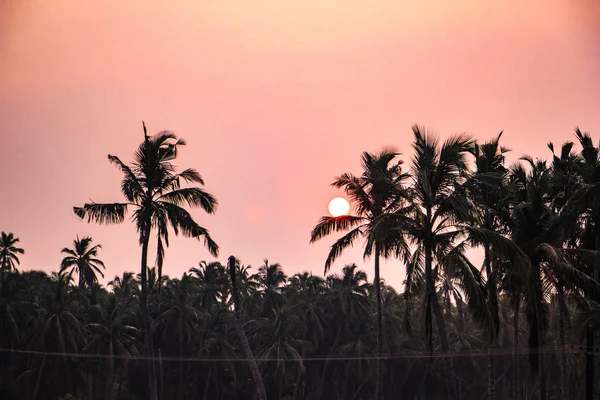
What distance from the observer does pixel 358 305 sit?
8369 centimetres

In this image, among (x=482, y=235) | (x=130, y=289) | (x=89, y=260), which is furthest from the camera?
(x=130, y=289)

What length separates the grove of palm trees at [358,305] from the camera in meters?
28.1

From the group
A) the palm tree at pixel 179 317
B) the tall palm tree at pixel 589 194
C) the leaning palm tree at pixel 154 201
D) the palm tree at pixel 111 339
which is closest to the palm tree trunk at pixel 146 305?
the leaning palm tree at pixel 154 201

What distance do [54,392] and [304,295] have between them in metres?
27.1

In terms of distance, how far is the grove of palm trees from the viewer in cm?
2814

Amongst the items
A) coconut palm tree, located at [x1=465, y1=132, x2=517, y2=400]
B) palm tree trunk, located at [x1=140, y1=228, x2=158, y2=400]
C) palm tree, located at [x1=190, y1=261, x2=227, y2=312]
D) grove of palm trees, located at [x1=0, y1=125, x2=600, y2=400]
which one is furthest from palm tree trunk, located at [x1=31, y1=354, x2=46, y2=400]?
coconut palm tree, located at [x1=465, y1=132, x2=517, y2=400]

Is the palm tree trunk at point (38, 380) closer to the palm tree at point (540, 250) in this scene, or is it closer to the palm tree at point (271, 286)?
the palm tree at point (271, 286)

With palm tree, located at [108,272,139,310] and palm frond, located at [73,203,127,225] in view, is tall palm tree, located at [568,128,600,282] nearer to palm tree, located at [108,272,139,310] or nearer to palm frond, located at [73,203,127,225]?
palm frond, located at [73,203,127,225]

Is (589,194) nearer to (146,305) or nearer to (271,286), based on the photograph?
(146,305)

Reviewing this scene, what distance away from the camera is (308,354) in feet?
272

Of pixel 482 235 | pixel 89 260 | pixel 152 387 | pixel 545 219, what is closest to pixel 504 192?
pixel 545 219

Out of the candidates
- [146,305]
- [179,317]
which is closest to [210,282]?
[179,317]

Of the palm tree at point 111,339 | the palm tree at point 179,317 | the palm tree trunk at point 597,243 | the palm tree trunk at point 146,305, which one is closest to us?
the palm tree trunk at point 597,243

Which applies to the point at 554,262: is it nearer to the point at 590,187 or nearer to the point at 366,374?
the point at 590,187
